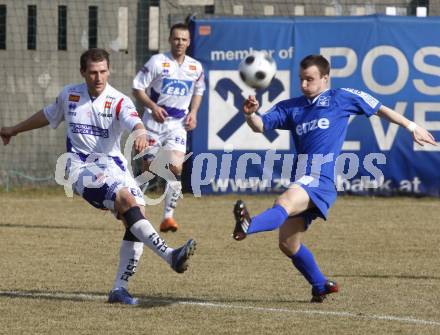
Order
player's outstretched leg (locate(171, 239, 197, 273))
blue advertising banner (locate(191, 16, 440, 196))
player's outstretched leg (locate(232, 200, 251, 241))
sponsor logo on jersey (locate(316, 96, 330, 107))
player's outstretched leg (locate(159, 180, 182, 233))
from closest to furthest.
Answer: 1. player's outstretched leg (locate(232, 200, 251, 241))
2. player's outstretched leg (locate(171, 239, 197, 273))
3. sponsor logo on jersey (locate(316, 96, 330, 107))
4. player's outstretched leg (locate(159, 180, 182, 233))
5. blue advertising banner (locate(191, 16, 440, 196))

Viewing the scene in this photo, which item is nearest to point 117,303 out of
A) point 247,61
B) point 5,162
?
point 247,61

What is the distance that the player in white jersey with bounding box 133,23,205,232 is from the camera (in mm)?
13719

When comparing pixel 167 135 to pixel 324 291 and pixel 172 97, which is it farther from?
pixel 324 291

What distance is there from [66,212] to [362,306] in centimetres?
823

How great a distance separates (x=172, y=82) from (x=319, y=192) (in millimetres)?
6129

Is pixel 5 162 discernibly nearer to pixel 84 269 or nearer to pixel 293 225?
pixel 84 269

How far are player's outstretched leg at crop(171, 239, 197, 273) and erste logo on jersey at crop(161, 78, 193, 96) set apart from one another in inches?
254

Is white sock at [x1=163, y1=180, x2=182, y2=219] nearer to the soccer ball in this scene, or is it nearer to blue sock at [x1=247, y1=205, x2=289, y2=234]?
the soccer ball

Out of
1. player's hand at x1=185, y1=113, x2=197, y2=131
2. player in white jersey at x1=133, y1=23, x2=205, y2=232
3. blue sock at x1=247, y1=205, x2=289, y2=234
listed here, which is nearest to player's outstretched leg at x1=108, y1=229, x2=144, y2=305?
blue sock at x1=247, y1=205, x2=289, y2=234

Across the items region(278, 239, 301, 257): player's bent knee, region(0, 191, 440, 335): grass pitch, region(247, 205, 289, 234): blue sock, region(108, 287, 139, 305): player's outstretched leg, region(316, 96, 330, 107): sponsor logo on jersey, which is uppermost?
region(316, 96, 330, 107): sponsor logo on jersey

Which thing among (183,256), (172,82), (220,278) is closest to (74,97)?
(183,256)

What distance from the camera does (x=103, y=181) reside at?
830cm

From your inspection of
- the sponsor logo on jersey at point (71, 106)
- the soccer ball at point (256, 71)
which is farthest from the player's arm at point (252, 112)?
the sponsor logo on jersey at point (71, 106)

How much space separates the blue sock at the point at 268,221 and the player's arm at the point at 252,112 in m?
0.80
